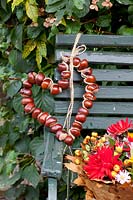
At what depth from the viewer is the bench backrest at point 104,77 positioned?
2.23 meters

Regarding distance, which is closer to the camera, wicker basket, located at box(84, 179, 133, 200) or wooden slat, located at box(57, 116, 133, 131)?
wicker basket, located at box(84, 179, 133, 200)

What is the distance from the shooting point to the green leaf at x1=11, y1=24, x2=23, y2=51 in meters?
2.38

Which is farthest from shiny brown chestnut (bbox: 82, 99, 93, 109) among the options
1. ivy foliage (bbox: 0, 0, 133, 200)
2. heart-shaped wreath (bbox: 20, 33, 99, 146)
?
ivy foliage (bbox: 0, 0, 133, 200)

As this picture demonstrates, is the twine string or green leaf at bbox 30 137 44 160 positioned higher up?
the twine string

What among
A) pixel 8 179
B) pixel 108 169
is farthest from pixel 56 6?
pixel 8 179

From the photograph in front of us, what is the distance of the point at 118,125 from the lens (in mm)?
1927

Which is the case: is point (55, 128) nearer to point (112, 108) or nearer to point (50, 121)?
point (50, 121)

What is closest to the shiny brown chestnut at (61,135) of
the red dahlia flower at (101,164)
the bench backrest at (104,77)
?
the bench backrest at (104,77)

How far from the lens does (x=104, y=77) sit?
2.24m

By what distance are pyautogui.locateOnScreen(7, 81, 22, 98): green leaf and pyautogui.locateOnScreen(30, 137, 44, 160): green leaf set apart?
0.81 ft

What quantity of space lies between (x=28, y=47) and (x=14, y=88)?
8.8 inches

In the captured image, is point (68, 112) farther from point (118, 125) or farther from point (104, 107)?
point (118, 125)

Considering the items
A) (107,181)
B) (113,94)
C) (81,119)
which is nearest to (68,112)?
(81,119)

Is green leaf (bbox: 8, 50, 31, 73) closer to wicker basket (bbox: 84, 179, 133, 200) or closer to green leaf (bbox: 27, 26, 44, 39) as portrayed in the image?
green leaf (bbox: 27, 26, 44, 39)
